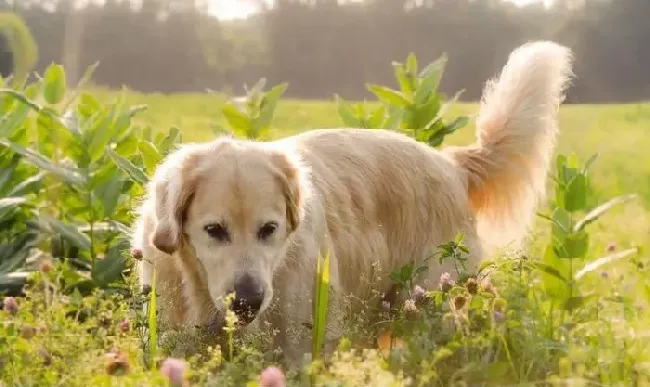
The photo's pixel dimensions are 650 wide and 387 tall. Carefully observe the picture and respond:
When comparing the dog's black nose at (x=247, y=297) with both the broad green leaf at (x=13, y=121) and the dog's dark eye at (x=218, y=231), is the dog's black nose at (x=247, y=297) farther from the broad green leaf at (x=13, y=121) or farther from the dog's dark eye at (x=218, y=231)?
the broad green leaf at (x=13, y=121)

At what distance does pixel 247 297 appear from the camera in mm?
2752

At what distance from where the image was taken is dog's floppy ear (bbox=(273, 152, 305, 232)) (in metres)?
3.10

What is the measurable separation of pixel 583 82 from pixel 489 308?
1607 cm

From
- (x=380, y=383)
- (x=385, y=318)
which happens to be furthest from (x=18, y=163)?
(x=380, y=383)

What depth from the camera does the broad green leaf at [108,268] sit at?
3896 mm

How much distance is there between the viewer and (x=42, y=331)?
8.36ft

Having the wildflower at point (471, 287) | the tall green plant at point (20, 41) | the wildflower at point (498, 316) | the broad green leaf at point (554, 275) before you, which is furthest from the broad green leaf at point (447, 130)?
the tall green plant at point (20, 41)

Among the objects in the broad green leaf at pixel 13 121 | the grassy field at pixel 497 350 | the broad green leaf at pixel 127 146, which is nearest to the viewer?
the grassy field at pixel 497 350

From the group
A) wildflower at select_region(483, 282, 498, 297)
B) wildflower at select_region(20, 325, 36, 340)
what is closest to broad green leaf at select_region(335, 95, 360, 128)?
wildflower at select_region(483, 282, 498, 297)

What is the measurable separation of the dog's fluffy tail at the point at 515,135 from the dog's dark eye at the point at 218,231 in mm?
1677

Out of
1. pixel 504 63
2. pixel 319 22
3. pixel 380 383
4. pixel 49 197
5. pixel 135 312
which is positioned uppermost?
pixel 319 22

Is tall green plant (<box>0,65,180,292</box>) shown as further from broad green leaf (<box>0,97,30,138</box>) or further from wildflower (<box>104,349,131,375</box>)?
wildflower (<box>104,349,131,375</box>)

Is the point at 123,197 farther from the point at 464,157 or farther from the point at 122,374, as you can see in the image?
the point at 122,374

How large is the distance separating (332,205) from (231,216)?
2.63 feet
